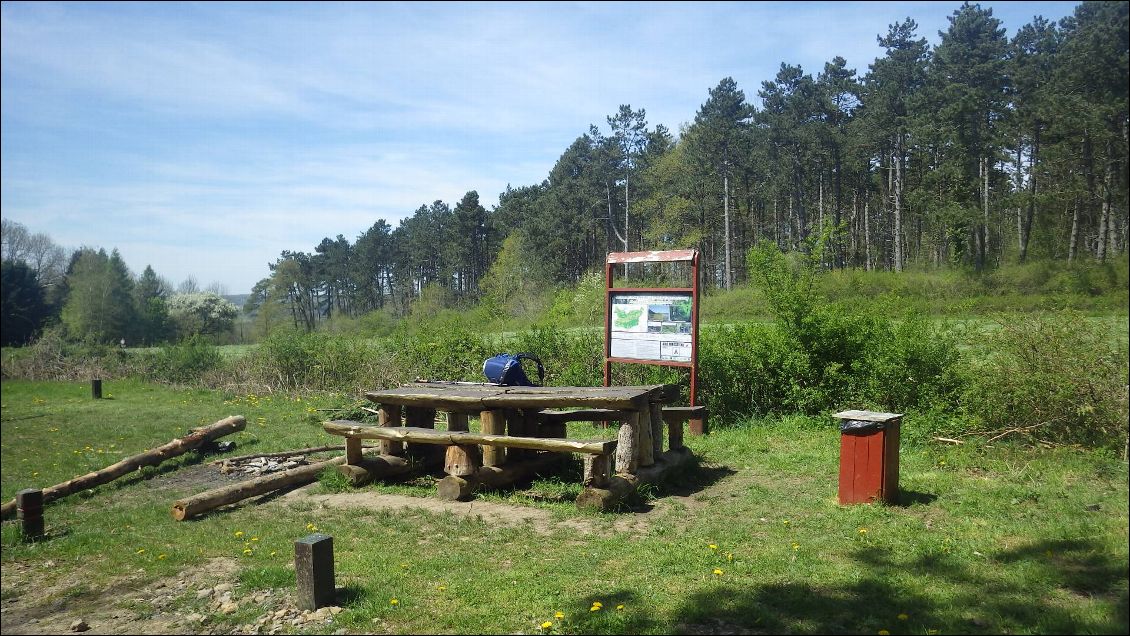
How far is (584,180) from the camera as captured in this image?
4212cm

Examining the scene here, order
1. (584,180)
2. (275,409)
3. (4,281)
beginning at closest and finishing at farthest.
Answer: (4,281), (275,409), (584,180)

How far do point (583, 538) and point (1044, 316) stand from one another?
5.49m

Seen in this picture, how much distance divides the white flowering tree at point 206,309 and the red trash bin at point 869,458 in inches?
1445

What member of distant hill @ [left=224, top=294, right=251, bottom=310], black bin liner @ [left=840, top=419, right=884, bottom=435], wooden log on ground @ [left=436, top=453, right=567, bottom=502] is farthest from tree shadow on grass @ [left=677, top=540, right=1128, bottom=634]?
distant hill @ [left=224, top=294, right=251, bottom=310]

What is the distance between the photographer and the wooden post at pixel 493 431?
24.1ft

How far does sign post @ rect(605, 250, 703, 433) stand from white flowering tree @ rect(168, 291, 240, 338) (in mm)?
32349

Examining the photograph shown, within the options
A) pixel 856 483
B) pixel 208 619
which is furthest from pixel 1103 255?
pixel 208 619

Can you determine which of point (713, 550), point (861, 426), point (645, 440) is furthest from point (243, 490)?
point (861, 426)

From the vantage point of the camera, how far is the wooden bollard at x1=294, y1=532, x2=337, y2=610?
417 cm

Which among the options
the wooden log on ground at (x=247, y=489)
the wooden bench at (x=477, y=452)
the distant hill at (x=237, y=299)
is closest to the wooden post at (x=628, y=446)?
the wooden bench at (x=477, y=452)

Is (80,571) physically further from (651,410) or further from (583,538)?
(651,410)

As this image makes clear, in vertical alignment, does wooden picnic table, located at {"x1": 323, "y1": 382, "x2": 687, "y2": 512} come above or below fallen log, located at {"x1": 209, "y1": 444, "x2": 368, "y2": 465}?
above

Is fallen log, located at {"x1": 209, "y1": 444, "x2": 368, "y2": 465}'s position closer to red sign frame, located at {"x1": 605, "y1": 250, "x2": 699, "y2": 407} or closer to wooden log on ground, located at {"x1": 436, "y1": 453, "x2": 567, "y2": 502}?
wooden log on ground, located at {"x1": 436, "y1": 453, "x2": 567, "y2": 502}

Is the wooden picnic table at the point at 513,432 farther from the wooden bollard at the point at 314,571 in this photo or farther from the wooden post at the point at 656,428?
the wooden bollard at the point at 314,571
